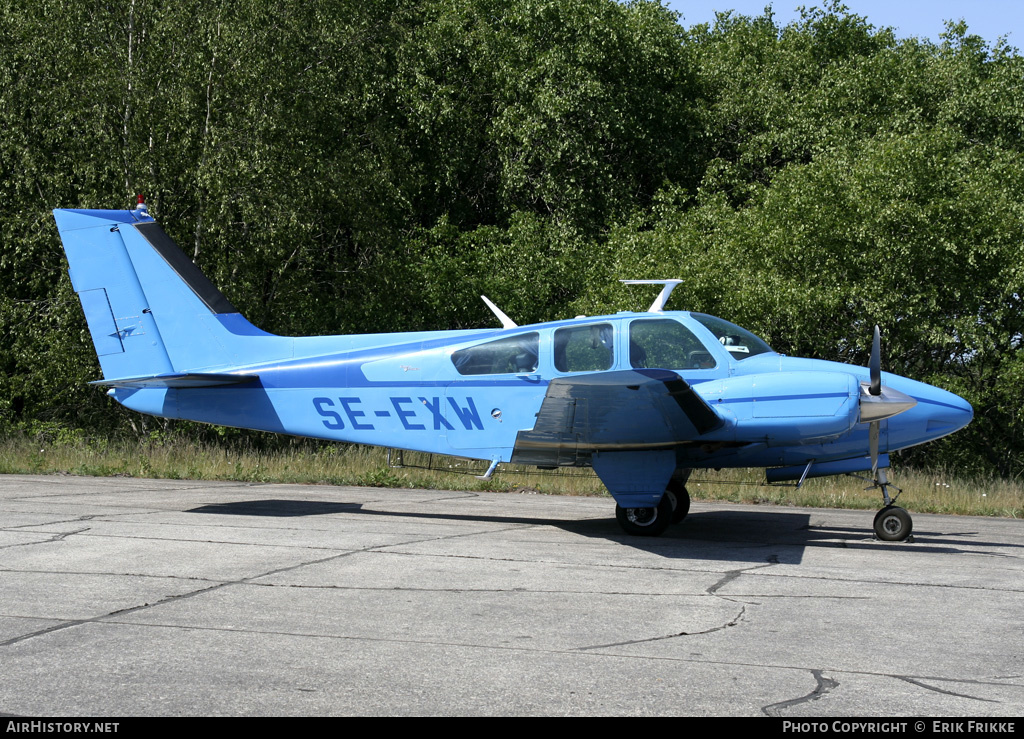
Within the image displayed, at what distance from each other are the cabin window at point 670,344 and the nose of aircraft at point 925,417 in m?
1.91

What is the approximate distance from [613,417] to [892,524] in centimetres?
320

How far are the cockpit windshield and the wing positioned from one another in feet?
3.08

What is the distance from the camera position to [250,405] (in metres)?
10.9

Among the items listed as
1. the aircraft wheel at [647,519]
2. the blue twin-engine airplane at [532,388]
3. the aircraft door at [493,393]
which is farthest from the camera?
the aircraft door at [493,393]

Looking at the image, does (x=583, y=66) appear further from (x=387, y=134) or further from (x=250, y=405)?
(x=250, y=405)

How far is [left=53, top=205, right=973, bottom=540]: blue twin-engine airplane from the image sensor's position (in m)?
9.00

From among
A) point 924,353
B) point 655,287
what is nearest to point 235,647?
point 655,287

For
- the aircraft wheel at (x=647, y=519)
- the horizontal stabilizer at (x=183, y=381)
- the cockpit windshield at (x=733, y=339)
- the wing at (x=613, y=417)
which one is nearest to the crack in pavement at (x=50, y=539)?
the horizontal stabilizer at (x=183, y=381)

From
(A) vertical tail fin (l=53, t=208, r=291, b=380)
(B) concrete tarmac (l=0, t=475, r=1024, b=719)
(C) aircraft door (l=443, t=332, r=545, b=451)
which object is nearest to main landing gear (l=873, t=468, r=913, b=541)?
(B) concrete tarmac (l=0, t=475, r=1024, b=719)

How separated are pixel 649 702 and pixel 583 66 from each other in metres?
23.7

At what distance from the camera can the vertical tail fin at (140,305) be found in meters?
11.4

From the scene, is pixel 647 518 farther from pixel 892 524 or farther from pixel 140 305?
pixel 140 305

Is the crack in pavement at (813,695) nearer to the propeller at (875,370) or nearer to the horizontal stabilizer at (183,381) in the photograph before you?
the propeller at (875,370)

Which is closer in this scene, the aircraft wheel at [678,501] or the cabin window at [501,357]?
the cabin window at [501,357]
